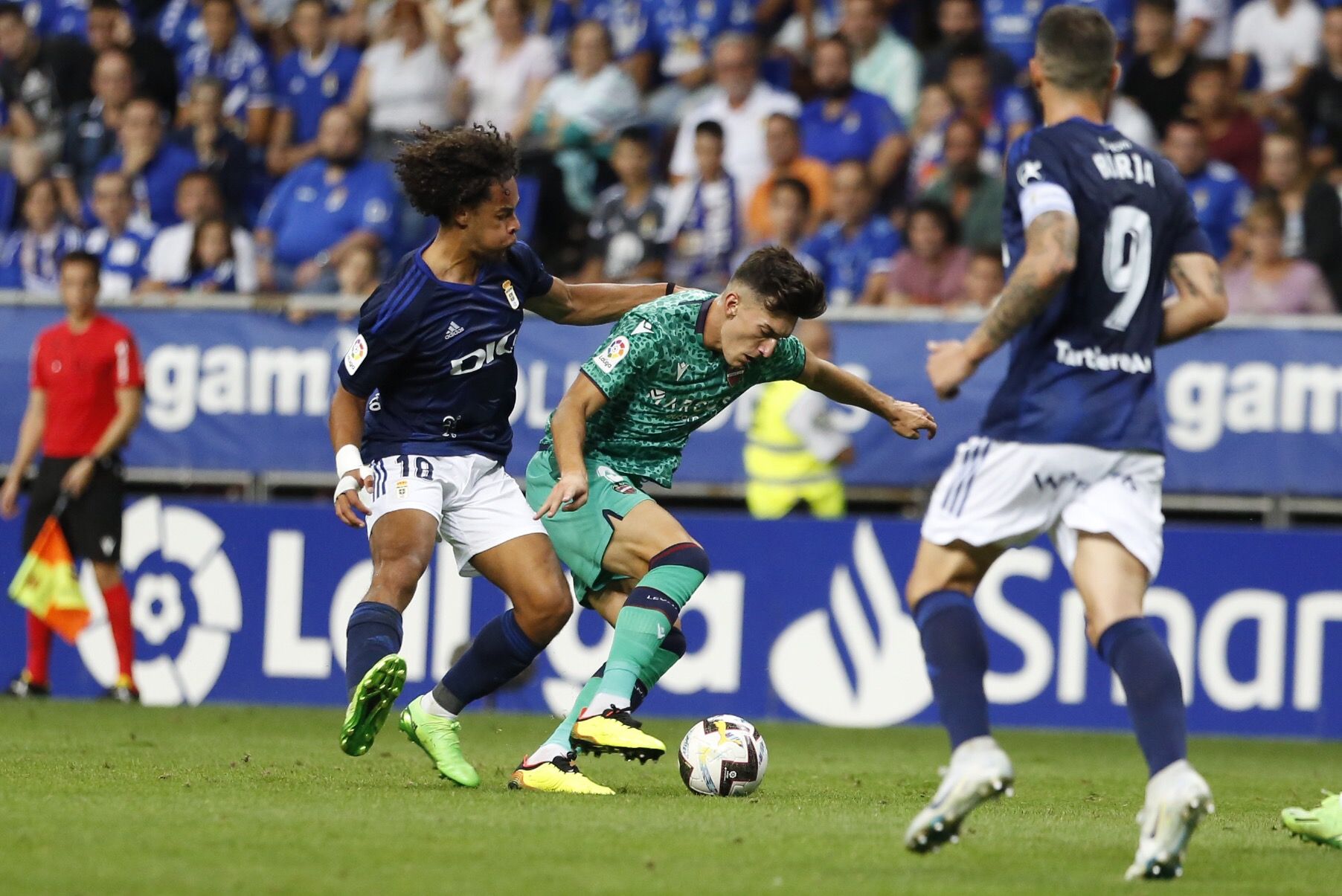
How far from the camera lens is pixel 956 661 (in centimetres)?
525

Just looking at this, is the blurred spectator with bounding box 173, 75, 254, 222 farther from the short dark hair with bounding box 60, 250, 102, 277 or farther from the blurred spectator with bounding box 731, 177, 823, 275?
the blurred spectator with bounding box 731, 177, 823, 275

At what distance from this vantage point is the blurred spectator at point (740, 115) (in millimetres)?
14320

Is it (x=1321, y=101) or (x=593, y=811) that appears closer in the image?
(x=593, y=811)

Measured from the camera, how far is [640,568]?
710cm

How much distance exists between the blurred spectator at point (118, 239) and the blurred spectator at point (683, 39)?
3935 millimetres

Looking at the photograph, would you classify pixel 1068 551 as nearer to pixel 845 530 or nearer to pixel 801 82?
pixel 845 530

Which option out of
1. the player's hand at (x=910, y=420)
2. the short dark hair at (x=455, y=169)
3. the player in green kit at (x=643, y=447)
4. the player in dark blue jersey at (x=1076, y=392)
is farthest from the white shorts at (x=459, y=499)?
the player in dark blue jersey at (x=1076, y=392)

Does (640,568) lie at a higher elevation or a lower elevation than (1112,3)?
lower

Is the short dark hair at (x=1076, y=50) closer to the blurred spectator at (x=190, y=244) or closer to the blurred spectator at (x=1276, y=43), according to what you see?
the blurred spectator at (x=1276, y=43)

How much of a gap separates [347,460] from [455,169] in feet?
3.56

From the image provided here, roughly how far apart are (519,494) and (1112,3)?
905cm

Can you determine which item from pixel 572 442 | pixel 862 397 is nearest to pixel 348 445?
pixel 572 442

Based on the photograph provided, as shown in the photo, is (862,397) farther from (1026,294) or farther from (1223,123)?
(1223,123)

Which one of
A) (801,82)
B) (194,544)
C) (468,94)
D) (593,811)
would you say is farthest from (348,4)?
(593,811)
